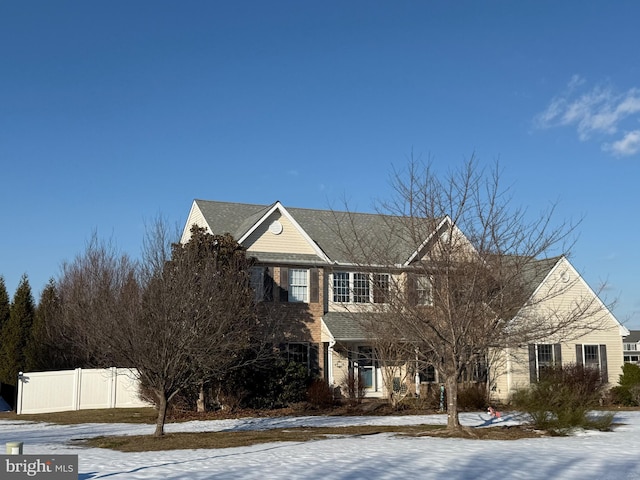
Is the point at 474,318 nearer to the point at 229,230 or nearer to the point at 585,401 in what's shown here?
the point at 585,401

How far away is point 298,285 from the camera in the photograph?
2897cm

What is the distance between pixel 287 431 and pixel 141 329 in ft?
16.9

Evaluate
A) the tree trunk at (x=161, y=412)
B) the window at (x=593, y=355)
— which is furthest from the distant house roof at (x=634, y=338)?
the tree trunk at (x=161, y=412)

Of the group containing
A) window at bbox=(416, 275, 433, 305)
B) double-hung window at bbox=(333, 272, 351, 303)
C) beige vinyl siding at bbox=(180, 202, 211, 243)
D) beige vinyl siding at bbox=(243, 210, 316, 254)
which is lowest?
window at bbox=(416, 275, 433, 305)

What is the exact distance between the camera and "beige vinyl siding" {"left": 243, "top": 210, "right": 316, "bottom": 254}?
2858 cm

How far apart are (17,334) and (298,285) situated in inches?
500

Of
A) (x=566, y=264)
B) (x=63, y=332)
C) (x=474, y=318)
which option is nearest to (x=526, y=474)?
(x=474, y=318)

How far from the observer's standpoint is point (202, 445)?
1555 cm

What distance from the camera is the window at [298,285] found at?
28.8 meters

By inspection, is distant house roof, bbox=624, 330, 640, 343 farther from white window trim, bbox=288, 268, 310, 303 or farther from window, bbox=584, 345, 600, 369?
white window trim, bbox=288, 268, 310, 303

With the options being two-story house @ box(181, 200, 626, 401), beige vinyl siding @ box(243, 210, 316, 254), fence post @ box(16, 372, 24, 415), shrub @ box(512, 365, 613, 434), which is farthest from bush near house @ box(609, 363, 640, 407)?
fence post @ box(16, 372, 24, 415)

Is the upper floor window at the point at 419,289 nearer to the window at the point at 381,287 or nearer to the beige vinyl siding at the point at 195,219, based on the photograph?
the window at the point at 381,287

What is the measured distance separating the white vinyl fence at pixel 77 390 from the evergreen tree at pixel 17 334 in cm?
380

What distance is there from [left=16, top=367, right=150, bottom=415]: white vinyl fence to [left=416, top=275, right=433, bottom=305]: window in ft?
44.1
